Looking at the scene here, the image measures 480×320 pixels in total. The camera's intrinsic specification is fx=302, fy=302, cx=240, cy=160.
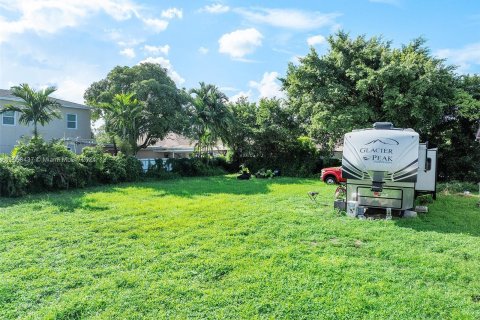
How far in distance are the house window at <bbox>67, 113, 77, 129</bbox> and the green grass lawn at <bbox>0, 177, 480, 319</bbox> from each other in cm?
1397

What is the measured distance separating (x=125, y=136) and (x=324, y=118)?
36.4ft

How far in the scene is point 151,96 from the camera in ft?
66.8

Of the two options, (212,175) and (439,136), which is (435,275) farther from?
(212,175)

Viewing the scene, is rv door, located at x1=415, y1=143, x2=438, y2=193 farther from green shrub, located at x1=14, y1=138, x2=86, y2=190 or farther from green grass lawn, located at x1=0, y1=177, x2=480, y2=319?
green shrub, located at x1=14, y1=138, x2=86, y2=190

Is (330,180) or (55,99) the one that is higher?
(55,99)

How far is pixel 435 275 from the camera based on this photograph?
4164 millimetres

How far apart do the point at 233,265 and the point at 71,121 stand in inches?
789

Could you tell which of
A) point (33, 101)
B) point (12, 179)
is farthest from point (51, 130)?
point (12, 179)

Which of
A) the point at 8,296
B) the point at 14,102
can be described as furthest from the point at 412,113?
the point at 14,102

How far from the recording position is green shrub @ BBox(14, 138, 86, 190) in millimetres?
10953

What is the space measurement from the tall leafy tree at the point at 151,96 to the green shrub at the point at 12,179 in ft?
30.4

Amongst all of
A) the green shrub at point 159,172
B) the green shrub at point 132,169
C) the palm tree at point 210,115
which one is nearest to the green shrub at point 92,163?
the green shrub at point 132,169

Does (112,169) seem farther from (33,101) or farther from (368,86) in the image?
(368,86)

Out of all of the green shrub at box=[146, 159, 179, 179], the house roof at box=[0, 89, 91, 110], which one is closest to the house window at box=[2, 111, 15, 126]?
the house roof at box=[0, 89, 91, 110]
